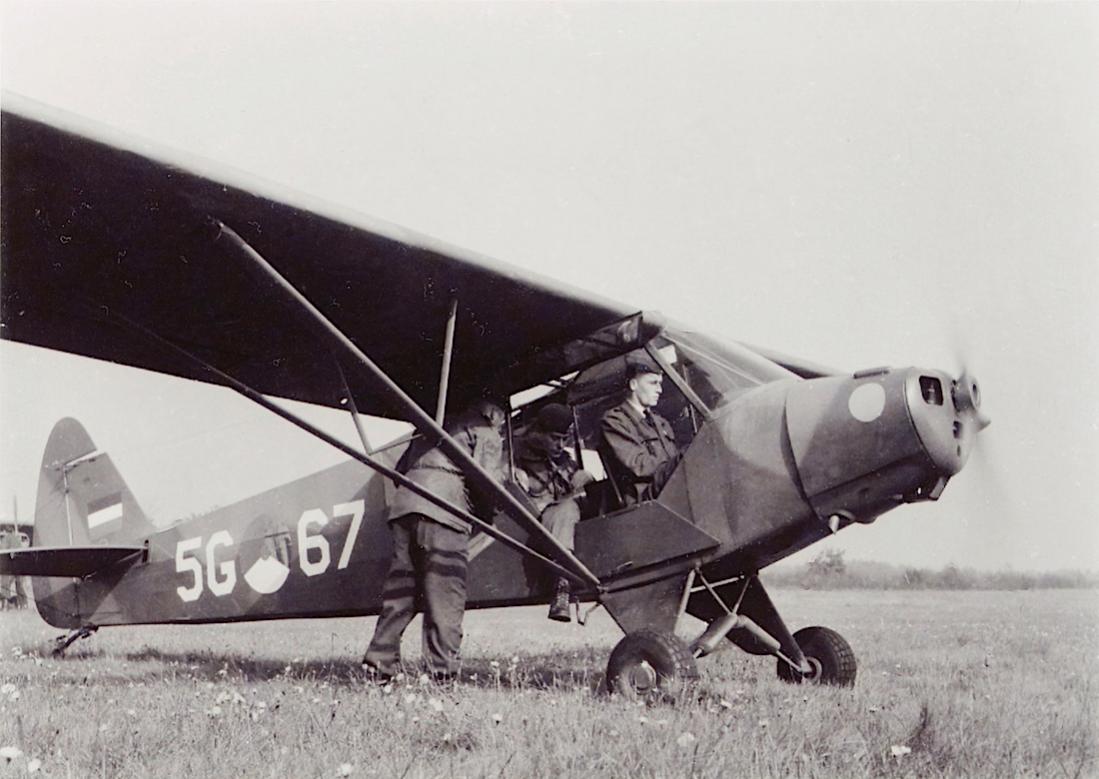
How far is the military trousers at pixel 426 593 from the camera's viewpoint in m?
5.52

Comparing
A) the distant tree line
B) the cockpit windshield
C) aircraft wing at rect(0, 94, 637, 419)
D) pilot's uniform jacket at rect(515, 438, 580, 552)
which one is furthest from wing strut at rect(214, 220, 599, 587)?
the distant tree line

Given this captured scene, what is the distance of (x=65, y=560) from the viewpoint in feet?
26.5

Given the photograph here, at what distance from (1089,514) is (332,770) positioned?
322 centimetres

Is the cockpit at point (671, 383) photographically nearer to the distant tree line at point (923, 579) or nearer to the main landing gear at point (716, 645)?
the main landing gear at point (716, 645)

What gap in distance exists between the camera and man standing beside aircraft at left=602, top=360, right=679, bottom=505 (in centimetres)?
541

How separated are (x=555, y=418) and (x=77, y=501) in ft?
19.0

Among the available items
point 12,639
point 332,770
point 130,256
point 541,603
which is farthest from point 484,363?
point 12,639

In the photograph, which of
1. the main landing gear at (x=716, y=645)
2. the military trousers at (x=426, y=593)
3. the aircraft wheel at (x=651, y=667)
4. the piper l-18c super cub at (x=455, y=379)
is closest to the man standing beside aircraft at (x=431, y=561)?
the military trousers at (x=426, y=593)

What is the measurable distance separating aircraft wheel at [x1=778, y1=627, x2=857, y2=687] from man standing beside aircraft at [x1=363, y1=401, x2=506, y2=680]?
206 cm

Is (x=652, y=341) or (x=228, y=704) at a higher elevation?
(x=652, y=341)

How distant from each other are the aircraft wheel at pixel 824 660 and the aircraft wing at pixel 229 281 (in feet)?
7.40

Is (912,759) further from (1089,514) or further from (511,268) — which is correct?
(511,268)

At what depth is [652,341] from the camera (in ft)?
18.4

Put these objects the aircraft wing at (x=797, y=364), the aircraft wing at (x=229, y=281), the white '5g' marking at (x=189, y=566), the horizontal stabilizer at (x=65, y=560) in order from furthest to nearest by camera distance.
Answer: the aircraft wing at (x=797, y=364) < the white '5g' marking at (x=189, y=566) < the horizontal stabilizer at (x=65, y=560) < the aircraft wing at (x=229, y=281)
